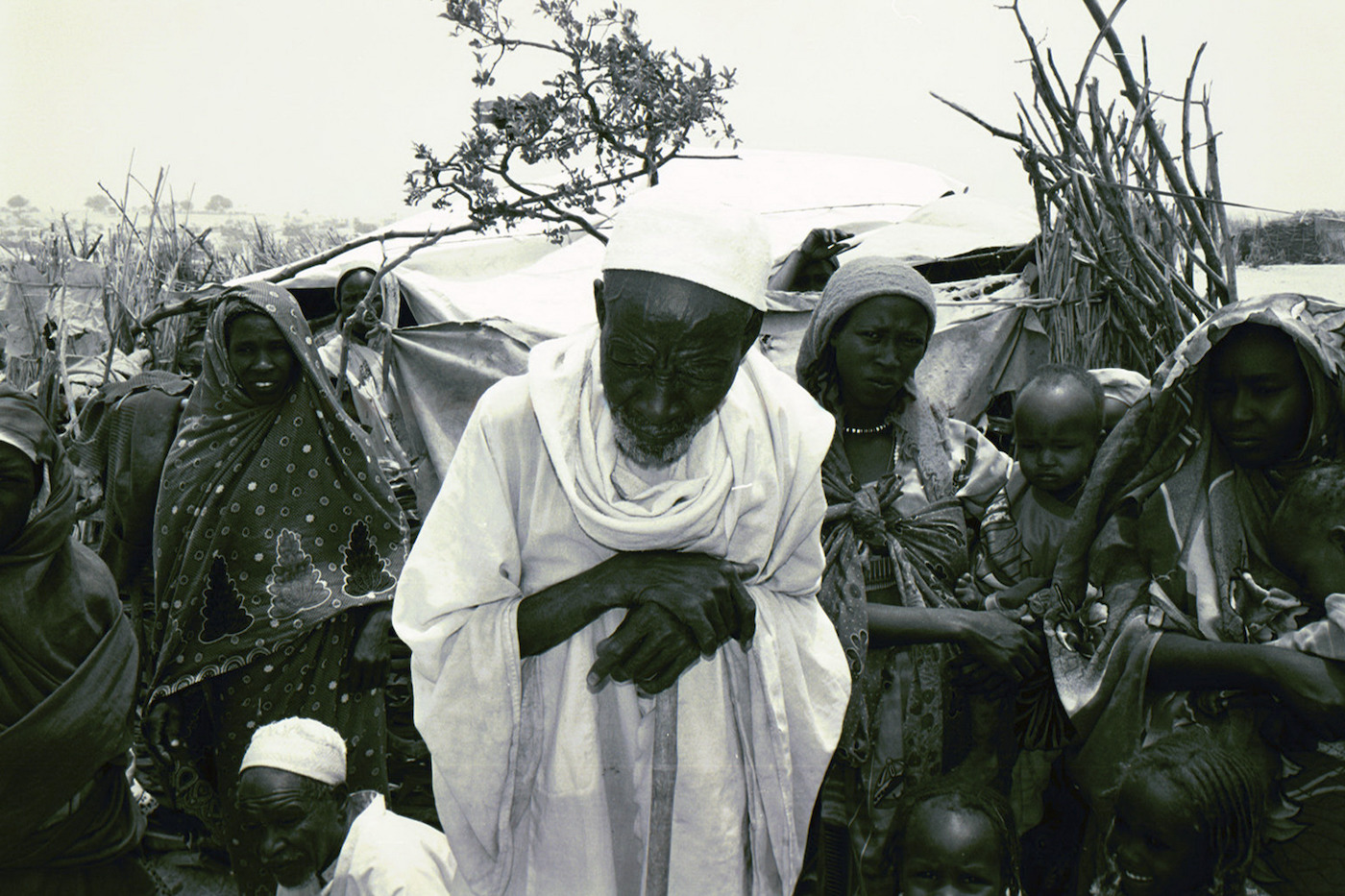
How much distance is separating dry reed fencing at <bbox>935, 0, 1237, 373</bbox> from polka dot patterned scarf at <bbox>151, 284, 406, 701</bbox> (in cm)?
282

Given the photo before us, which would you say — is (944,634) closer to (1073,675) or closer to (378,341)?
(1073,675)

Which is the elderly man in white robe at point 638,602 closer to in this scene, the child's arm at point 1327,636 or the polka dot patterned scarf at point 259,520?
the child's arm at point 1327,636

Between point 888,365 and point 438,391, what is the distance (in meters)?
3.59

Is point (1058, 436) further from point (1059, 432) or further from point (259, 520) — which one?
point (259, 520)

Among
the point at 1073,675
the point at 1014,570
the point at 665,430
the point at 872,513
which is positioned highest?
the point at 665,430

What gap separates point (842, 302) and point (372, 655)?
6.59 ft

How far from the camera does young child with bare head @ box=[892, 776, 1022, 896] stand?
2.14 metres

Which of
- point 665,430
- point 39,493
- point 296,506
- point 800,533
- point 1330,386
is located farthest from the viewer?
point 296,506

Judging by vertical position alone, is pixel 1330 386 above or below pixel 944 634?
above

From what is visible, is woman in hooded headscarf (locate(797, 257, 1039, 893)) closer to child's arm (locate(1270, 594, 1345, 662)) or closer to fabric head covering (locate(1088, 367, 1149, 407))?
child's arm (locate(1270, 594, 1345, 662))

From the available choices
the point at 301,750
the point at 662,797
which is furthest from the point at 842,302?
the point at 301,750

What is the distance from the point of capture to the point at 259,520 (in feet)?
11.3

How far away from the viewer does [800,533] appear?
1625 mm

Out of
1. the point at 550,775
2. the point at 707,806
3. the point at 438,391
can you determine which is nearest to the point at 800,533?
the point at 707,806
